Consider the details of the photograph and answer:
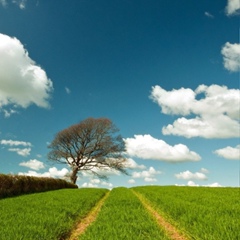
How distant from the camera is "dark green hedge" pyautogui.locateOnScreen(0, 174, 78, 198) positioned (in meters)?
24.3

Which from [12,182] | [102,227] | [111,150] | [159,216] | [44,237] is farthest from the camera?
[111,150]

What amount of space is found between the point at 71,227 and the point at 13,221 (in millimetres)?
2009

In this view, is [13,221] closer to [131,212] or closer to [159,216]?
[131,212]

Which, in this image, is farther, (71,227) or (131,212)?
(131,212)

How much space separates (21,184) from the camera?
27.9m

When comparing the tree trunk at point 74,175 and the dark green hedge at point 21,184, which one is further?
the tree trunk at point 74,175

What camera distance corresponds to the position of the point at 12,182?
25844mm

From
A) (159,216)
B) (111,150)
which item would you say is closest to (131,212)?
(159,216)

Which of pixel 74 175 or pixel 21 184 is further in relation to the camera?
pixel 74 175

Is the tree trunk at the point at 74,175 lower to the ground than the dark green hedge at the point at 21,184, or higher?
higher

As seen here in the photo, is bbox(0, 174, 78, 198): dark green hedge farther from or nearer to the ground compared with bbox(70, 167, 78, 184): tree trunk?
nearer to the ground

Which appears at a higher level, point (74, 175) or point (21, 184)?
point (74, 175)

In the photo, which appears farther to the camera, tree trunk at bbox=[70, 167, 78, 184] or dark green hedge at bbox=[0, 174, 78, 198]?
tree trunk at bbox=[70, 167, 78, 184]

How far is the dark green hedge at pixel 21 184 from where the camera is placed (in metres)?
24.3
